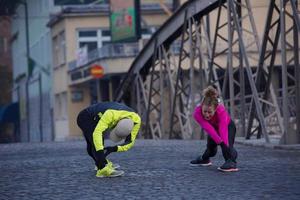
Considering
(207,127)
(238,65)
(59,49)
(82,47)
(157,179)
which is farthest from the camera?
(59,49)

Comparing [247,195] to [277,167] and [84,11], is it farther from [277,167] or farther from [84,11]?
[84,11]

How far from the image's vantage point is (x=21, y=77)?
3393 inches

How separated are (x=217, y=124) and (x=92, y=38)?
151ft

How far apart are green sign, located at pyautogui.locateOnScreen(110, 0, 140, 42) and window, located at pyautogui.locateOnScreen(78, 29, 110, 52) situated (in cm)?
706

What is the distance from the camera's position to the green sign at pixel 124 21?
48.3m

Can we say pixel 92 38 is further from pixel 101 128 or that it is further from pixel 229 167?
pixel 101 128

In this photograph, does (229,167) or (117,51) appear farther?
(117,51)

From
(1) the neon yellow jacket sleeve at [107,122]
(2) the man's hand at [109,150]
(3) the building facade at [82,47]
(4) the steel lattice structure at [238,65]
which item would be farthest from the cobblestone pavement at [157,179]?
(3) the building facade at [82,47]

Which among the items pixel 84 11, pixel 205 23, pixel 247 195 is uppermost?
A: pixel 84 11

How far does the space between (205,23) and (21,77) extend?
5797cm

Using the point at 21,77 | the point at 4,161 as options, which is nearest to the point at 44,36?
the point at 21,77

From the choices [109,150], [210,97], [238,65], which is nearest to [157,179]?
[109,150]

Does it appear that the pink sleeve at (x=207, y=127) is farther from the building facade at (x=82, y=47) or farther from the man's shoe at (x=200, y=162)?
the building facade at (x=82, y=47)

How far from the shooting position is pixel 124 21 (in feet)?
164
